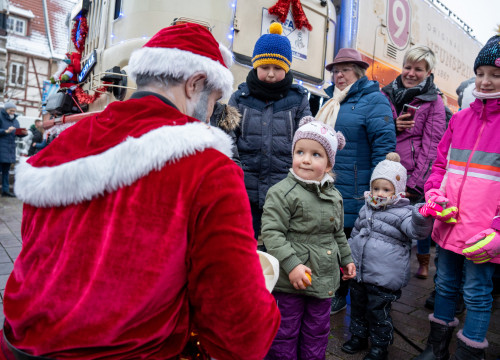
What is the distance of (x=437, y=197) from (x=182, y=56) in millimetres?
1790

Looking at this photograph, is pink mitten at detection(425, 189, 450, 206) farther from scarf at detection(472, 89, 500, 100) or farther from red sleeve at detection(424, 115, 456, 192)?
scarf at detection(472, 89, 500, 100)

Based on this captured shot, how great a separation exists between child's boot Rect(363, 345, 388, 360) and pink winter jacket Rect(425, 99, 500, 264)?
73 centimetres

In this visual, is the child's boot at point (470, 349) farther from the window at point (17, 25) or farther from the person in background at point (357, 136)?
the window at point (17, 25)

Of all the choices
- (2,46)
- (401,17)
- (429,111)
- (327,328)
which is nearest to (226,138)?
(327,328)

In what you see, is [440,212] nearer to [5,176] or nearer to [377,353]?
[377,353]

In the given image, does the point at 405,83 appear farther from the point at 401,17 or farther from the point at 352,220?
the point at 401,17

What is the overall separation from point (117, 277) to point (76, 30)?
908cm

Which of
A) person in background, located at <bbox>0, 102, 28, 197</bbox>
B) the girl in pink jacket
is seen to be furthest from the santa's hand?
person in background, located at <bbox>0, 102, 28, 197</bbox>

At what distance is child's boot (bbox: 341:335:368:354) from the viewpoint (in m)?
2.45

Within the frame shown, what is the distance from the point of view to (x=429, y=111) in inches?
128

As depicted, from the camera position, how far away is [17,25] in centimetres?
2286

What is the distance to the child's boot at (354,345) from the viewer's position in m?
2.45

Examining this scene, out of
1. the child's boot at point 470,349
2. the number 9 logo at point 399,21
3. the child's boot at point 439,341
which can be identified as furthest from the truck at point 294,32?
the child's boot at point 470,349

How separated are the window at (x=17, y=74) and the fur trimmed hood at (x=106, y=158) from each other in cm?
2543
